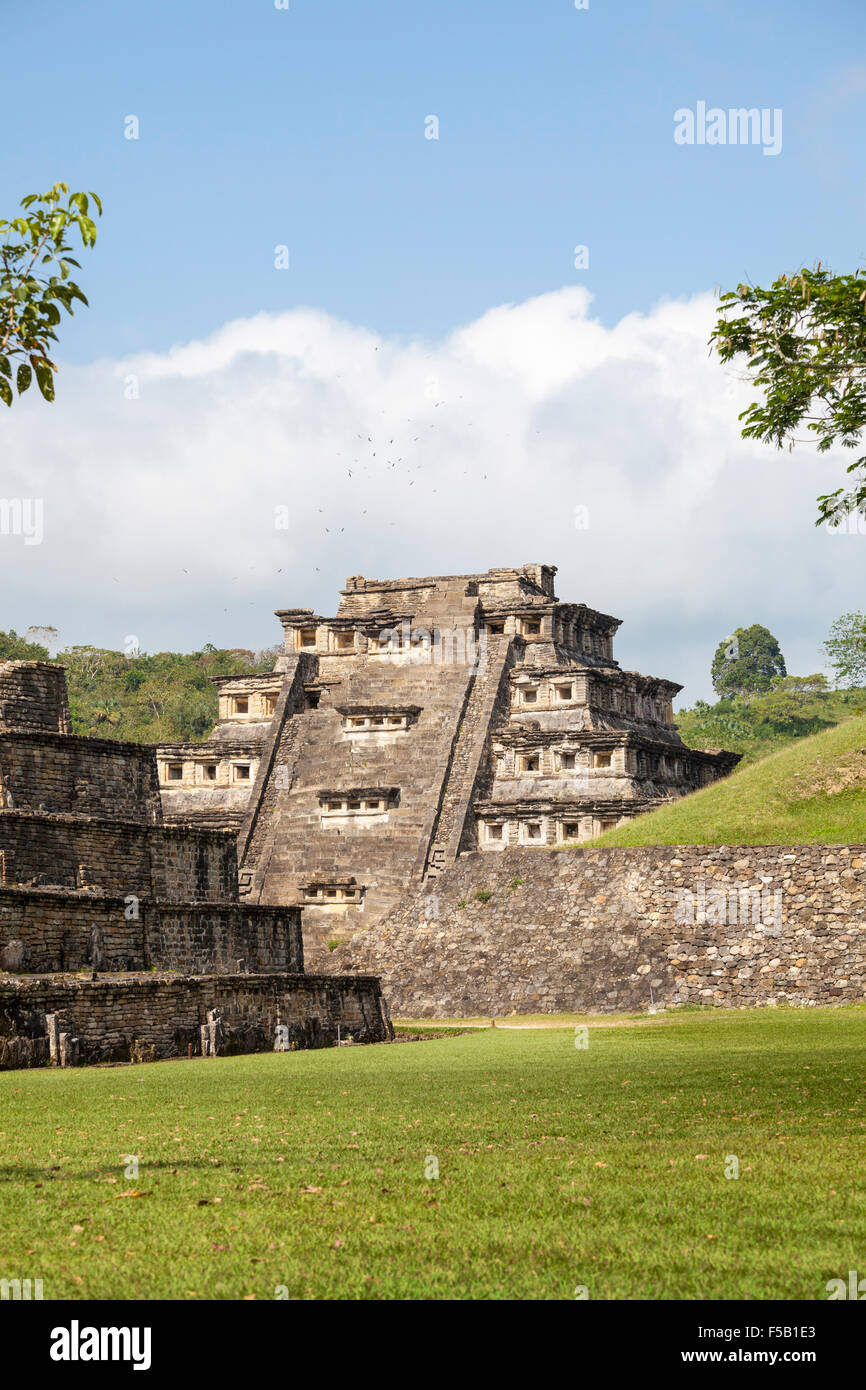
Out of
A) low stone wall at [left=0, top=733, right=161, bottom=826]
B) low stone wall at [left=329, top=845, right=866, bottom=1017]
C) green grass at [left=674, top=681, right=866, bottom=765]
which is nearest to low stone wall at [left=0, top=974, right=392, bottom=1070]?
low stone wall at [left=329, top=845, right=866, bottom=1017]

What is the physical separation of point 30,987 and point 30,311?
1229 cm

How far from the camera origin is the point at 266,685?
54.8 metres

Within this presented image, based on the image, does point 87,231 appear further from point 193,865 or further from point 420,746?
point 420,746

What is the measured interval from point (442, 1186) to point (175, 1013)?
1393 centimetres

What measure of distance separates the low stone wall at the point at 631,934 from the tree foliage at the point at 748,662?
78039 mm

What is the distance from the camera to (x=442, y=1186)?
862 centimetres

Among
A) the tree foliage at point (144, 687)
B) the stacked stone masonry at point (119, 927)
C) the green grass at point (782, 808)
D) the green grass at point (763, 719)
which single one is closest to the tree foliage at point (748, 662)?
the green grass at point (763, 719)

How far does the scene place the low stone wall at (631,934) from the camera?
101 ft

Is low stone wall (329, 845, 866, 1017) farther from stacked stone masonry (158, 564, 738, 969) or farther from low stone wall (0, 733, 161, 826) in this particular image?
low stone wall (0, 733, 161, 826)

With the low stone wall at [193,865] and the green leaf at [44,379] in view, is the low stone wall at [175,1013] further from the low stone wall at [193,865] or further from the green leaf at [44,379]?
the green leaf at [44,379]

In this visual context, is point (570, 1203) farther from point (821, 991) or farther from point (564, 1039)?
point (821, 991)

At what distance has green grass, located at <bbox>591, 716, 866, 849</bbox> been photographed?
34969 mm

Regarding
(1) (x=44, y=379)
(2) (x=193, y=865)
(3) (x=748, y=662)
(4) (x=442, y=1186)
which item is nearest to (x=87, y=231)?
(1) (x=44, y=379)

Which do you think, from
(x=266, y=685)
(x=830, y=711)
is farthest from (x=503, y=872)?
(x=830, y=711)
